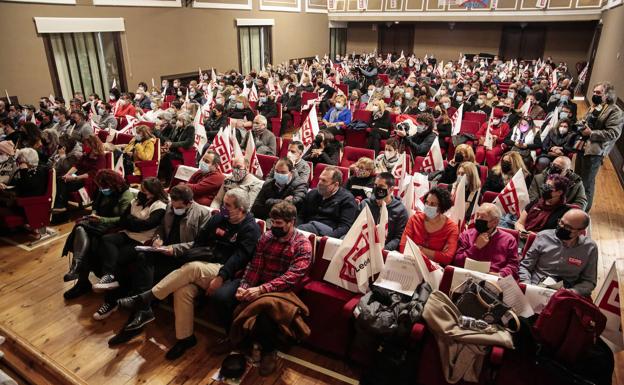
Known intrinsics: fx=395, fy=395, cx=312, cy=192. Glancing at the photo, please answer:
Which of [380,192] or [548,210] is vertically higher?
[380,192]

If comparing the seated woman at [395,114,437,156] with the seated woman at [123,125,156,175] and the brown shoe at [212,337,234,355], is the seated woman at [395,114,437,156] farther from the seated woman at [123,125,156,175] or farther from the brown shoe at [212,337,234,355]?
the brown shoe at [212,337,234,355]

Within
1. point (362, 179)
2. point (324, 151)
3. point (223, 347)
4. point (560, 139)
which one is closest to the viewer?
point (223, 347)

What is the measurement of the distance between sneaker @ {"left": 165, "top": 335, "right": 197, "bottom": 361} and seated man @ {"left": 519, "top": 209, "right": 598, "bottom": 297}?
2496 millimetres

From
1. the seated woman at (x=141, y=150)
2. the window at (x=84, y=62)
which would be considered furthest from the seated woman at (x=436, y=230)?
the window at (x=84, y=62)

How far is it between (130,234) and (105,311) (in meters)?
0.67

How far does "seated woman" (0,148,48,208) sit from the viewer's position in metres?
4.42

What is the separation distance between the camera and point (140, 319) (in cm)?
312

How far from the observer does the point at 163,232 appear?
3.42 meters

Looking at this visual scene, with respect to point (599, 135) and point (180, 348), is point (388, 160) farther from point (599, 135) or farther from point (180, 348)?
point (180, 348)

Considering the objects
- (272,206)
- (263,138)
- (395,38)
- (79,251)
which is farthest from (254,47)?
(79,251)

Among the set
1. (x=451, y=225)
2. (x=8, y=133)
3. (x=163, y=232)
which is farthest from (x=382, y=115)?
(x=8, y=133)

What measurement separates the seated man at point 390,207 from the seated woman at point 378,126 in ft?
10.2

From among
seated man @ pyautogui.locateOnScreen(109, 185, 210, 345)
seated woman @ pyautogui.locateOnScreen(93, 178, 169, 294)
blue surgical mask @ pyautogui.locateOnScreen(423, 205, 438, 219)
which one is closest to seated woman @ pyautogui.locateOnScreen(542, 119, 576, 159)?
blue surgical mask @ pyautogui.locateOnScreen(423, 205, 438, 219)

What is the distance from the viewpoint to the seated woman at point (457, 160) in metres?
4.26
